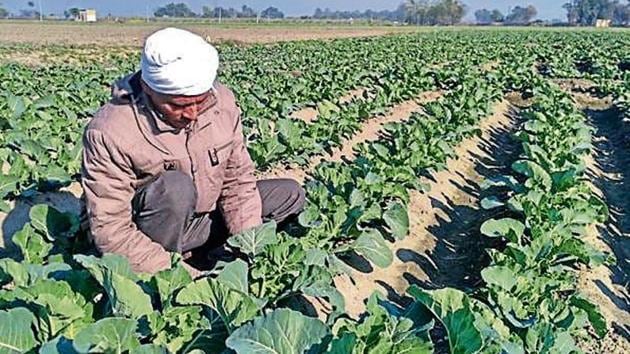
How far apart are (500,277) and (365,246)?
89 centimetres

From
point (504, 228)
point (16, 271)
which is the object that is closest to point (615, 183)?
point (504, 228)

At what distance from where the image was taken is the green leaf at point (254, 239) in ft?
12.0

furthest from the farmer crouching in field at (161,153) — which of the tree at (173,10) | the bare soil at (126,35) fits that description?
the tree at (173,10)

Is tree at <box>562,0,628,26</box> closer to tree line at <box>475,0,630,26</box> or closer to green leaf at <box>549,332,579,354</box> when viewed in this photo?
tree line at <box>475,0,630,26</box>

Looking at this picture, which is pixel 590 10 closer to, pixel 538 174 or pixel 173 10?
pixel 173 10

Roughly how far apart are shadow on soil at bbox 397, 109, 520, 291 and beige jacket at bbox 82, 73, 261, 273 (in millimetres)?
2010

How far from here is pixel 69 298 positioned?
2842mm

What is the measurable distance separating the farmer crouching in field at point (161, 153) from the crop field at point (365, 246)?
0.25 metres

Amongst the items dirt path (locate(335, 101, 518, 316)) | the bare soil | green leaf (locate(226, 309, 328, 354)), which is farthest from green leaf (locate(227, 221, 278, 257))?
the bare soil

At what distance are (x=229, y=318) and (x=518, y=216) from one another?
3.50 meters

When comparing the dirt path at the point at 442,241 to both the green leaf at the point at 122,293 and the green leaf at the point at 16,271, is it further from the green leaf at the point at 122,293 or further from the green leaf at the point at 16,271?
the green leaf at the point at 16,271

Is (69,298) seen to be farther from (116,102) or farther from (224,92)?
(224,92)

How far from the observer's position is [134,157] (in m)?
3.35

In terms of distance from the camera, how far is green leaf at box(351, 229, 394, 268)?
14.2 ft
